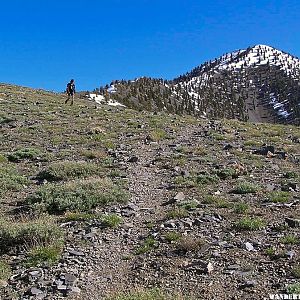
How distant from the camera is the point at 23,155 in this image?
19891 millimetres

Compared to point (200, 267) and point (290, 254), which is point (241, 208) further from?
point (200, 267)

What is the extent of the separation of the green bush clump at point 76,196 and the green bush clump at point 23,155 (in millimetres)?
6055

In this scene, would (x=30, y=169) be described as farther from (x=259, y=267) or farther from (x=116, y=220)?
(x=259, y=267)

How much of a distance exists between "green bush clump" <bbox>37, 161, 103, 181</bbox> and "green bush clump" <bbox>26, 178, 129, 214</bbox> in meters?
1.84

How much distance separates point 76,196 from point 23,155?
7807 millimetres

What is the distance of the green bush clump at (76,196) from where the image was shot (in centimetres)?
1261

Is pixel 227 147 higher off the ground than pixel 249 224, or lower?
higher

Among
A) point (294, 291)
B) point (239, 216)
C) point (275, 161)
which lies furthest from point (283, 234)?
point (275, 161)

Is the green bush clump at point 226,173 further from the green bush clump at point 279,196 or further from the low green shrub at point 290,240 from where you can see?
the low green shrub at point 290,240

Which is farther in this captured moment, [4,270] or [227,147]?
[227,147]

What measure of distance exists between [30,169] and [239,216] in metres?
9.74

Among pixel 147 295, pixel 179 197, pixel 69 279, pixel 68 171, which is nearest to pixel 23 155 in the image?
pixel 68 171

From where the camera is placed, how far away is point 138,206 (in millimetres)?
13008

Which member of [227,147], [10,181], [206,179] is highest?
[227,147]
